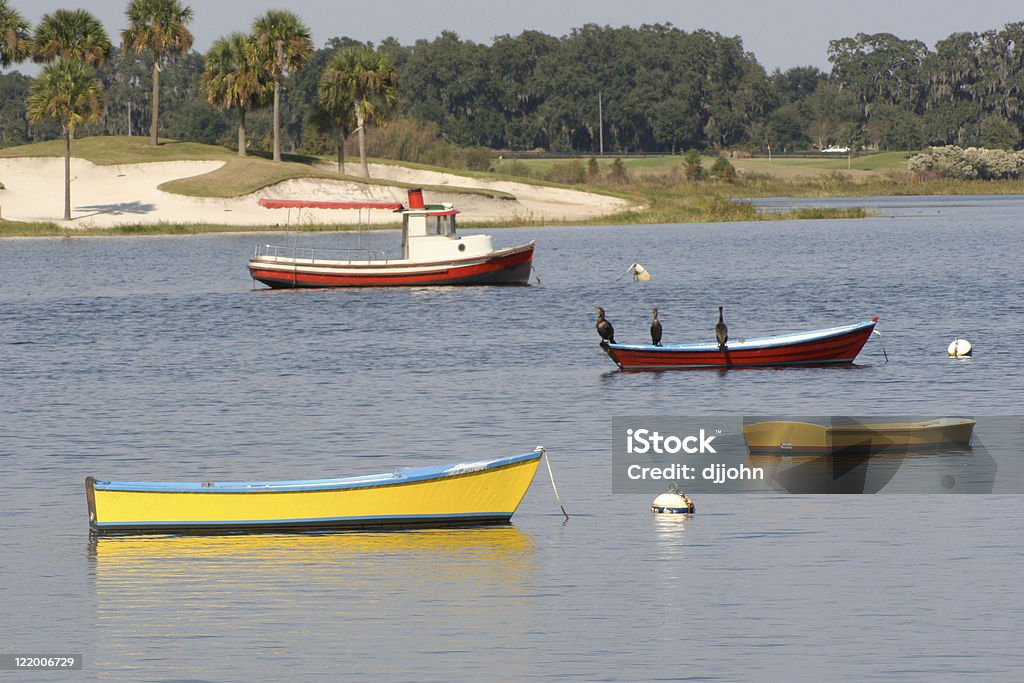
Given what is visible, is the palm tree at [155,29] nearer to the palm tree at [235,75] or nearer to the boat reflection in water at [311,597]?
the palm tree at [235,75]

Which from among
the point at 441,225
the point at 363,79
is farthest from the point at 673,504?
the point at 363,79

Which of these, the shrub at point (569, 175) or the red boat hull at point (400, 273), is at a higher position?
the shrub at point (569, 175)

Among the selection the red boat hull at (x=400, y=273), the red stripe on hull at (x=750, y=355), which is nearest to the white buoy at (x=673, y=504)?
the red stripe on hull at (x=750, y=355)

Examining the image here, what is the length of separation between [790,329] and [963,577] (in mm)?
35270

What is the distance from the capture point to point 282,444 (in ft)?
108

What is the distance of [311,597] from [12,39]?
12165 cm

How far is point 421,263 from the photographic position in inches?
2913

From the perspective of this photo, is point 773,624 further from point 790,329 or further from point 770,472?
point 790,329

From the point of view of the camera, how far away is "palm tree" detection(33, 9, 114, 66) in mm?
129250

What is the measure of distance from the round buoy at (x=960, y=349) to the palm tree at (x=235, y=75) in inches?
3849

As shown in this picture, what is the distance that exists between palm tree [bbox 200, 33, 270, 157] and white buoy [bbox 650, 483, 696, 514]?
114 metres

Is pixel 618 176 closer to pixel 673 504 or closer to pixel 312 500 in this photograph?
pixel 673 504

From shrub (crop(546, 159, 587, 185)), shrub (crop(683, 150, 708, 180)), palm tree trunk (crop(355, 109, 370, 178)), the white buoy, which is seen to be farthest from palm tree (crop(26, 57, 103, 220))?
the white buoy

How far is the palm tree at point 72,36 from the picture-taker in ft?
424
